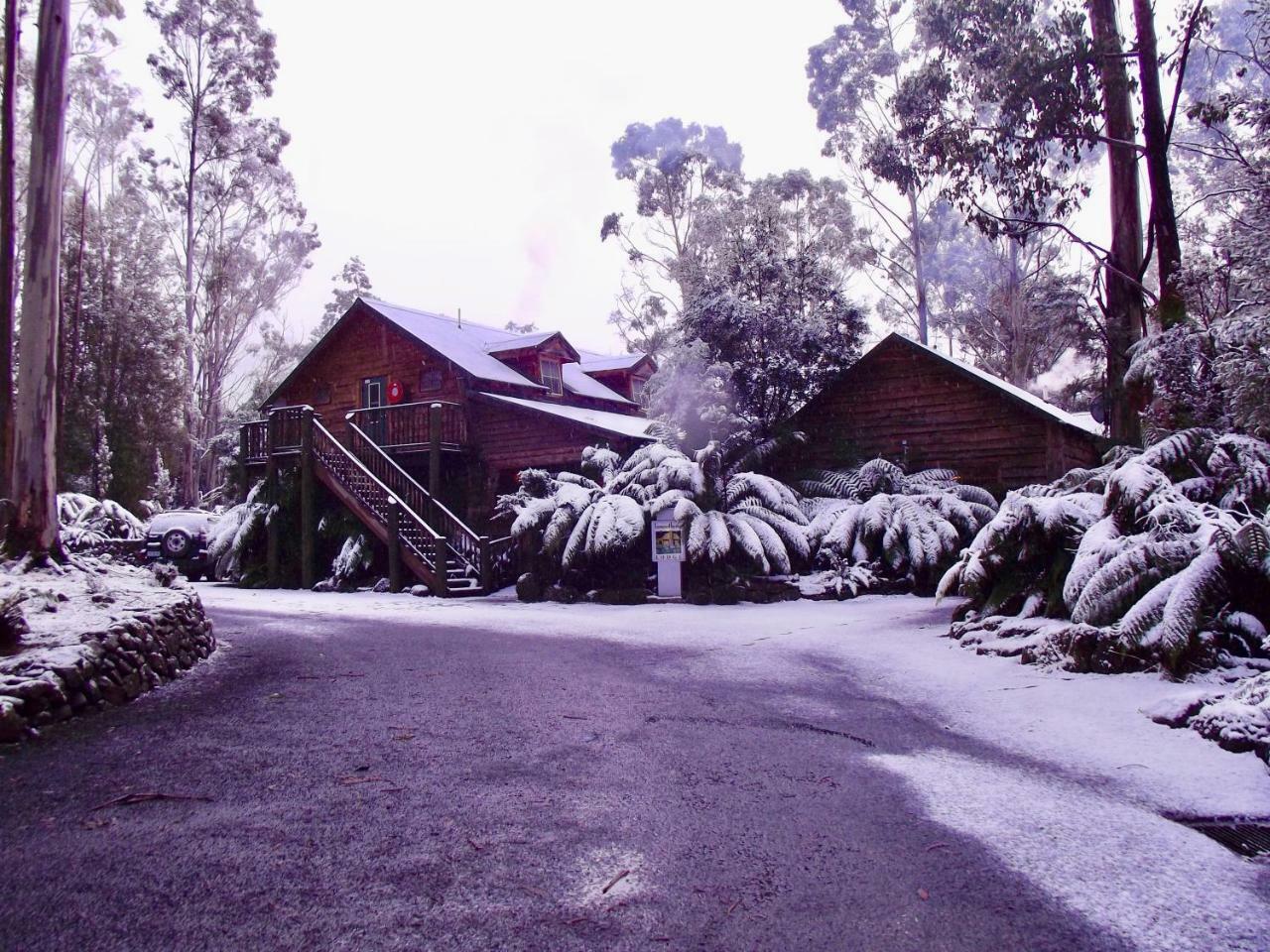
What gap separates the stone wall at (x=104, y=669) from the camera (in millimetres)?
4500

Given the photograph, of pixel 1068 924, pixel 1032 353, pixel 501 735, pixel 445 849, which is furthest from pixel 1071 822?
pixel 1032 353

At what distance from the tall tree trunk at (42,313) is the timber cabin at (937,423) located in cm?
1275

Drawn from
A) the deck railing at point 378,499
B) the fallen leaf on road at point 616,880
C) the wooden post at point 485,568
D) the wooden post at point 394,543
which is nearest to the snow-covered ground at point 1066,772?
the fallen leaf on road at point 616,880

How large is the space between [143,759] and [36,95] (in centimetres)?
750

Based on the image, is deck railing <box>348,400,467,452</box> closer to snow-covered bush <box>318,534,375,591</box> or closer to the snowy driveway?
snow-covered bush <box>318,534,375,591</box>

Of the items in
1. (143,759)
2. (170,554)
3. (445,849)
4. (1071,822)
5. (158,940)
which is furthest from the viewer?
(170,554)

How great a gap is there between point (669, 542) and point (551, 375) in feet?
37.0

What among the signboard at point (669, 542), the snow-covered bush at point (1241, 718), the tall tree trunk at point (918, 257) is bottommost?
the snow-covered bush at point (1241, 718)

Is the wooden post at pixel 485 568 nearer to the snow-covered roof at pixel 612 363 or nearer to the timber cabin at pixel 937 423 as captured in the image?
the timber cabin at pixel 937 423

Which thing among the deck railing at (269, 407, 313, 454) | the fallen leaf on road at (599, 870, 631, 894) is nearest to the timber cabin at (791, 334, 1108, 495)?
the deck railing at (269, 407, 313, 454)

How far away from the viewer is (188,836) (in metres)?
3.08

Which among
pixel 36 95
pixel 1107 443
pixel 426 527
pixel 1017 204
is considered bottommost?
pixel 426 527

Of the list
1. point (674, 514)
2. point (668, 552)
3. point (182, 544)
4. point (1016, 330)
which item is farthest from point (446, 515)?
point (1016, 330)

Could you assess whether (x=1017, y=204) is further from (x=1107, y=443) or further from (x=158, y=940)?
(x=158, y=940)
